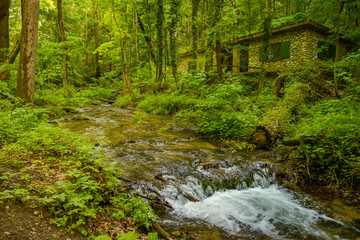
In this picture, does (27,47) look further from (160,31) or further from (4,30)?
(160,31)

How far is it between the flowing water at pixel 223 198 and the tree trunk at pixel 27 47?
3.69 m

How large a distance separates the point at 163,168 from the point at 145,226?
242cm

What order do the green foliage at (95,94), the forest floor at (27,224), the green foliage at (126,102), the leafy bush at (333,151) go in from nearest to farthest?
the forest floor at (27,224)
the leafy bush at (333,151)
the green foliage at (126,102)
the green foliage at (95,94)

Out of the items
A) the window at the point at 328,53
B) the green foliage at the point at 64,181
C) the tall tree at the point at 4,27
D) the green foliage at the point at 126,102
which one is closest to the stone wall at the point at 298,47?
the window at the point at 328,53

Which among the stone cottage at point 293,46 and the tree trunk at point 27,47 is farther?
the stone cottage at point 293,46

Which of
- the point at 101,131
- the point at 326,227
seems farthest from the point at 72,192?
the point at 101,131

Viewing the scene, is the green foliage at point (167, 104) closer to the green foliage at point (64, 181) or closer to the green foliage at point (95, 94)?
the green foliage at point (95, 94)

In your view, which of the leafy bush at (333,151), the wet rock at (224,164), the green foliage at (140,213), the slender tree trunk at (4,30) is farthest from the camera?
the slender tree trunk at (4,30)

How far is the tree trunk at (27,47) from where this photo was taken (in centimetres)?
715

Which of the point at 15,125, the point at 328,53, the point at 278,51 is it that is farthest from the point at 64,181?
the point at 328,53

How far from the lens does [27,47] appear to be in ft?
23.7

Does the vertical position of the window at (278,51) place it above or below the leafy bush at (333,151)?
above

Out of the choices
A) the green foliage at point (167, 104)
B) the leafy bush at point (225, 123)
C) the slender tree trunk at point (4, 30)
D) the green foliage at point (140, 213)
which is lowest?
the green foliage at point (140, 213)

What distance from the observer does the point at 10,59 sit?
10836 mm
